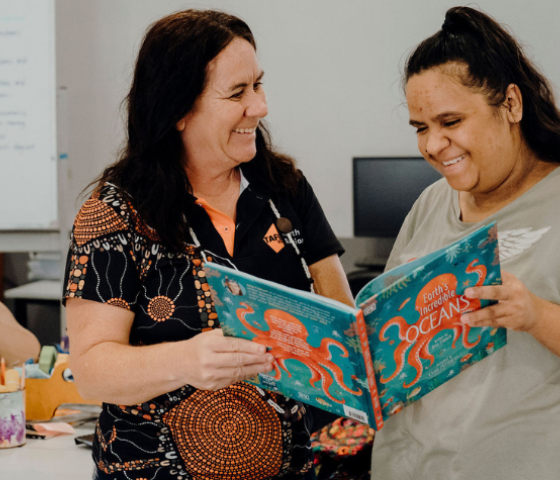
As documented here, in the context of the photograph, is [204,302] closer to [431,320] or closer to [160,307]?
[160,307]

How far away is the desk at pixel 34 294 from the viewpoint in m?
3.24

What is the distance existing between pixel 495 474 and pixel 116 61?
10.0 ft

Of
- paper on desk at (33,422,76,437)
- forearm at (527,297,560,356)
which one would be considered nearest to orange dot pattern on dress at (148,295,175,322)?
forearm at (527,297,560,356)

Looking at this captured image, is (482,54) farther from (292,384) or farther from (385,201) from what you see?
(385,201)

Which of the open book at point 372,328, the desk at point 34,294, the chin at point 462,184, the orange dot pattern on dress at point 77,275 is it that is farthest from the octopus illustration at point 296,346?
the desk at point 34,294

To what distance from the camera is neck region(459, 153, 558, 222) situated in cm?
114

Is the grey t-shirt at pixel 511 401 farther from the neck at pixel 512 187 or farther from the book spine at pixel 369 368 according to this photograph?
the book spine at pixel 369 368

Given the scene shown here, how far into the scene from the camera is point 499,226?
1.13 m

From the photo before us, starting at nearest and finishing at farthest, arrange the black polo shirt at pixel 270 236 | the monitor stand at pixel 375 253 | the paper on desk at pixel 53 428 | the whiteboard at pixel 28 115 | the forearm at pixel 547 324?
the forearm at pixel 547 324
the black polo shirt at pixel 270 236
the paper on desk at pixel 53 428
the whiteboard at pixel 28 115
the monitor stand at pixel 375 253

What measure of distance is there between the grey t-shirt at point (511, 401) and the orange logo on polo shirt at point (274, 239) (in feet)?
1.11

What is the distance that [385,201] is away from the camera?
302cm

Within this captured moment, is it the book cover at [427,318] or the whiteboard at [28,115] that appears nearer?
the book cover at [427,318]

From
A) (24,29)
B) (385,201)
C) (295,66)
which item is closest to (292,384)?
(385,201)

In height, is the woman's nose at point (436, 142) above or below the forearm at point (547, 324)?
above
